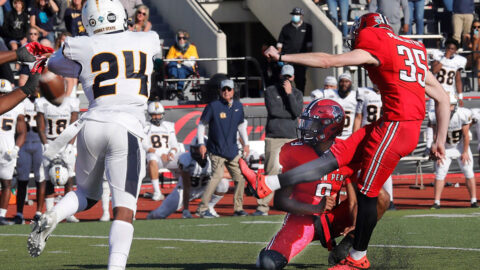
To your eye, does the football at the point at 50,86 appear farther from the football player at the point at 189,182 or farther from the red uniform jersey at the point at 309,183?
the football player at the point at 189,182

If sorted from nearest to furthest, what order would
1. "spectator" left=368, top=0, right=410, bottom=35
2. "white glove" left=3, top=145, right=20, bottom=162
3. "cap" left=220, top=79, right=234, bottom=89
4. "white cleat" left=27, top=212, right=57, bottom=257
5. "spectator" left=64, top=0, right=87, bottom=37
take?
1. "white cleat" left=27, top=212, right=57, bottom=257
2. "white glove" left=3, top=145, right=20, bottom=162
3. "cap" left=220, top=79, right=234, bottom=89
4. "spectator" left=64, top=0, right=87, bottom=37
5. "spectator" left=368, top=0, right=410, bottom=35

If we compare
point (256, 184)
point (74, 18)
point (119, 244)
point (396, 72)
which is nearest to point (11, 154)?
point (74, 18)

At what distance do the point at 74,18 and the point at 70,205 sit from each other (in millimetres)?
10966

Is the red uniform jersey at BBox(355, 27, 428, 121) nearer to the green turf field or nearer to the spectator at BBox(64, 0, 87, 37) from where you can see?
the green turf field

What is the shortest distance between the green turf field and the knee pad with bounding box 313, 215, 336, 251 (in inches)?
14.0

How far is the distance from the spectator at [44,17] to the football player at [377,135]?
11.6m

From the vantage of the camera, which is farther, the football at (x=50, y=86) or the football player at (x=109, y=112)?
the football at (x=50, y=86)

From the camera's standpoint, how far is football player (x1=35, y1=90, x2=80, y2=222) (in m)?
12.1

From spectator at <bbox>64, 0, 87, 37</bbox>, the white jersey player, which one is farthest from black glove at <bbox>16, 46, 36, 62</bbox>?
spectator at <bbox>64, 0, 87, 37</bbox>

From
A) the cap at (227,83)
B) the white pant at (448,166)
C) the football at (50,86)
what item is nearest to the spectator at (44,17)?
the cap at (227,83)

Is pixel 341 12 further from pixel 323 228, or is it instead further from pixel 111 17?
pixel 111 17

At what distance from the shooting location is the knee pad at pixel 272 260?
20.4 feet

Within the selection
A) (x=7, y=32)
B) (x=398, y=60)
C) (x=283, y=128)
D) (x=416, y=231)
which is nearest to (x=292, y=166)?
(x=398, y=60)

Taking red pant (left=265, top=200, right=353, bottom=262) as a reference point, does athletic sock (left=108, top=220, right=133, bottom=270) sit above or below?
above
